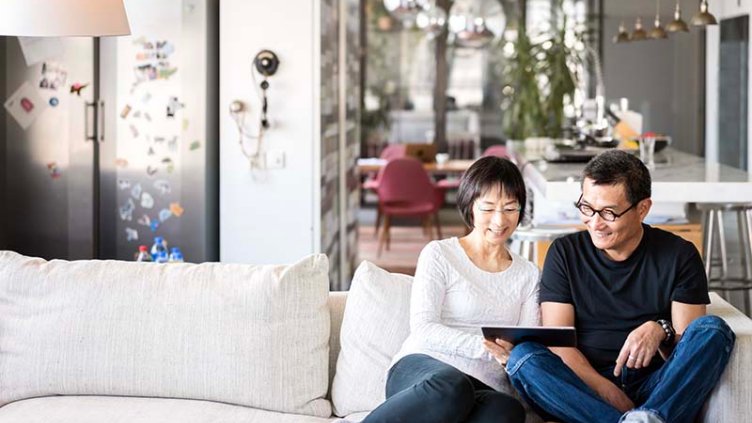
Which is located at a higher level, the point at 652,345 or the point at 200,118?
the point at 200,118

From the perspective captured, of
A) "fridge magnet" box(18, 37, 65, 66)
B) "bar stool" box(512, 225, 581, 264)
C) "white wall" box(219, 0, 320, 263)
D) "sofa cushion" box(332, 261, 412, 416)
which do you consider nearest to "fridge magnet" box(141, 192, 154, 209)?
"white wall" box(219, 0, 320, 263)

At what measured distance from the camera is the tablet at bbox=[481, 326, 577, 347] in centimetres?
328

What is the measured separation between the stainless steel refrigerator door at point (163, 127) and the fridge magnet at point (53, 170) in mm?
250

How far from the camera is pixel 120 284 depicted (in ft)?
12.2

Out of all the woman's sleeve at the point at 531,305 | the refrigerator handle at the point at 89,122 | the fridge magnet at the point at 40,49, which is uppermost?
the fridge magnet at the point at 40,49

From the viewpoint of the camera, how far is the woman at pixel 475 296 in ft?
11.1

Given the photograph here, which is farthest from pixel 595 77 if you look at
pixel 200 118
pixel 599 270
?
pixel 599 270

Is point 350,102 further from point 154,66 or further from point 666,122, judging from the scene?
point 666,122

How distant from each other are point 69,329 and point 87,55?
2.97 m

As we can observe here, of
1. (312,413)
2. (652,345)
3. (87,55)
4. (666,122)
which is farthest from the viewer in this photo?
(666,122)

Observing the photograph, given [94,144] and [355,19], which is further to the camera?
[355,19]

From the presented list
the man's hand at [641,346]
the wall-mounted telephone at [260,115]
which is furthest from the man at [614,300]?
the wall-mounted telephone at [260,115]

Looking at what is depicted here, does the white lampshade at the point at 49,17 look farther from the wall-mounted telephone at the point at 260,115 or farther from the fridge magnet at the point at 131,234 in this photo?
the fridge magnet at the point at 131,234

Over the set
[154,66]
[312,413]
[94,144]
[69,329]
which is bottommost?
[312,413]
